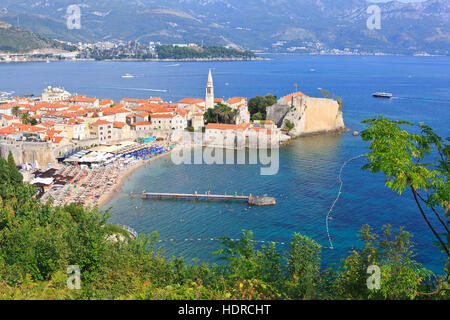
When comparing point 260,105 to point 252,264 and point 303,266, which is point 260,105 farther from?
point 252,264

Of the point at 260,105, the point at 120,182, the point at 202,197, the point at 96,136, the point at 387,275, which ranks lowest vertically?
the point at 202,197

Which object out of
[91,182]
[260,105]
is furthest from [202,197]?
[260,105]

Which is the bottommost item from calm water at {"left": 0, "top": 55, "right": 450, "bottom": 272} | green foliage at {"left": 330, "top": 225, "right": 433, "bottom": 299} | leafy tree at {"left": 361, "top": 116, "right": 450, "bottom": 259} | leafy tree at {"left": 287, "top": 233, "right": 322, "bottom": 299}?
calm water at {"left": 0, "top": 55, "right": 450, "bottom": 272}

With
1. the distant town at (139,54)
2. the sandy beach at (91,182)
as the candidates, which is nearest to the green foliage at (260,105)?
the sandy beach at (91,182)

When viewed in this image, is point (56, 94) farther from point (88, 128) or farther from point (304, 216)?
point (304, 216)

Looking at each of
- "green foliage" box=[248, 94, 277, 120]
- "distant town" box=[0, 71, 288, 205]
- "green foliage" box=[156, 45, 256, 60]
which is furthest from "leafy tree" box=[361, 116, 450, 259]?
"green foliage" box=[156, 45, 256, 60]

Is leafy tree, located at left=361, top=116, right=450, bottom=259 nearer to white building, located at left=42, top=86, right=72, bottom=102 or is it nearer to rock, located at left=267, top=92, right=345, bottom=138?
rock, located at left=267, top=92, right=345, bottom=138
